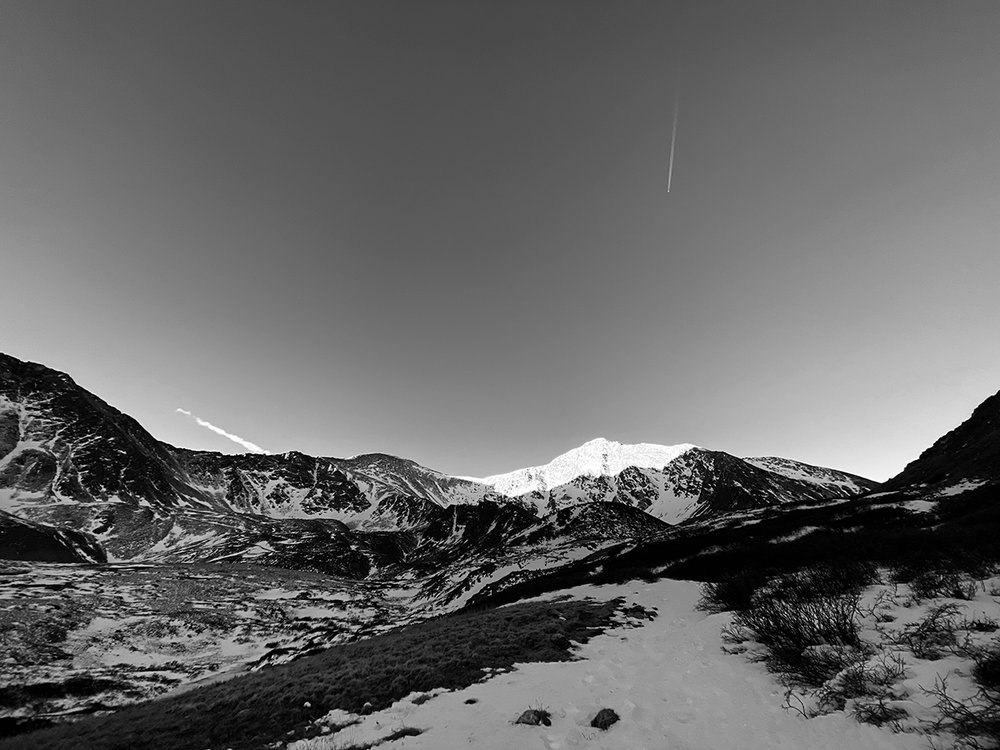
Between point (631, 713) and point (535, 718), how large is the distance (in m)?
1.72

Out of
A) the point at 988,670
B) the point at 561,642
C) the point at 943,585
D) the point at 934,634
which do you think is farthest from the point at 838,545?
the point at 988,670

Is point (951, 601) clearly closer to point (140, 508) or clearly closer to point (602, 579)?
point (602, 579)

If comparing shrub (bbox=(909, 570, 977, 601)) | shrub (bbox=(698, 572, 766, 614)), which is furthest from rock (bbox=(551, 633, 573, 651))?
shrub (bbox=(909, 570, 977, 601))

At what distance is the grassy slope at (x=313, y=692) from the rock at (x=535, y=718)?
3.48 m

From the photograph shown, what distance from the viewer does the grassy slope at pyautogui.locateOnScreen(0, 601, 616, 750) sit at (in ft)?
31.2

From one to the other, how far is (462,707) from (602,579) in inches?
1006

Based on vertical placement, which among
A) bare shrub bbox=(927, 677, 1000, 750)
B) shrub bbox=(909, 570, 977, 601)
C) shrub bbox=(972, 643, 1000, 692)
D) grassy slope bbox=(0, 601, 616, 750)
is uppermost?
shrub bbox=(972, 643, 1000, 692)

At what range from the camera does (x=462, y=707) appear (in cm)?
819

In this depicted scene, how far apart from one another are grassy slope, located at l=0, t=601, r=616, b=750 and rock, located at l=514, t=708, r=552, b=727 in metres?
3.48

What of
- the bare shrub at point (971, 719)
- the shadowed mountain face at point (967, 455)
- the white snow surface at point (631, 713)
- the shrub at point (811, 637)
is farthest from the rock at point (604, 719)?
the shadowed mountain face at point (967, 455)

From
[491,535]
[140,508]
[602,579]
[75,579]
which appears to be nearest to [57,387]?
[140,508]

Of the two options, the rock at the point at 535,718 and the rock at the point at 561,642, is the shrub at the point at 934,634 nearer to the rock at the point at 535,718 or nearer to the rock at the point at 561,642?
the rock at the point at 535,718

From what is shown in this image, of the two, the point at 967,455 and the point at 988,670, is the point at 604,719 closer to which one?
the point at 988,670

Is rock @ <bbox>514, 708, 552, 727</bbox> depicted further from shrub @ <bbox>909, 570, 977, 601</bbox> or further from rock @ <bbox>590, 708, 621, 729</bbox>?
shrub @ <bbox>909, 570, 977, 601</bbox>
